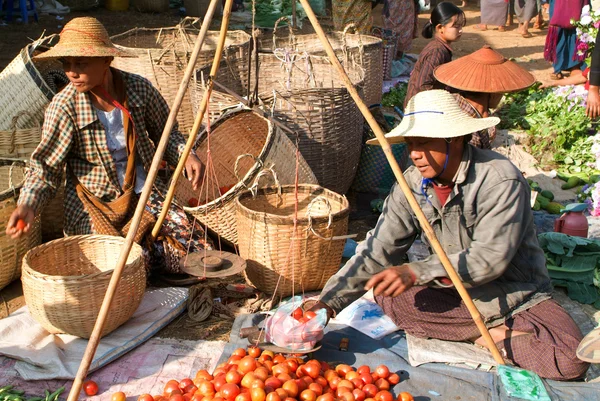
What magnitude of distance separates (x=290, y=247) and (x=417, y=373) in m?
0.93

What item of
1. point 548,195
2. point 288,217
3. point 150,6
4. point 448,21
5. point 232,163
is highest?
point 448,21

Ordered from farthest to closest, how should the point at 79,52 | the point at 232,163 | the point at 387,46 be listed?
the point at 387,46, the point at 232,163, the point at 79,52

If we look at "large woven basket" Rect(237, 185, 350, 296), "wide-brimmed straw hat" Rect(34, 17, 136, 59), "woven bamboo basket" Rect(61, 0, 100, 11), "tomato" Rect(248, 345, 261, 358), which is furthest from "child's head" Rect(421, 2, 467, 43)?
"woven bamboo basket" Rect(61, 0, 100, 11)

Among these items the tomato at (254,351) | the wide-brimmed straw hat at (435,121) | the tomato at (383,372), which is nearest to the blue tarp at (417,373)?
the tomato at (383,372)

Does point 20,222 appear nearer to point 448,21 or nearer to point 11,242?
point 11,242

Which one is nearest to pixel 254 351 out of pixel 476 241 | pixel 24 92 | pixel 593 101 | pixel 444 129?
pixel 476 241

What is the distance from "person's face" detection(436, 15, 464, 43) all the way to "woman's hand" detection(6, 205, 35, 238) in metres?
3.02

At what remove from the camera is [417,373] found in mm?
2859

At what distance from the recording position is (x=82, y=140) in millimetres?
3533

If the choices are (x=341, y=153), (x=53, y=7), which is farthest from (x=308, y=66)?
(x=53, y=7)

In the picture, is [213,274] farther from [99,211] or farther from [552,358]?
[552,358]

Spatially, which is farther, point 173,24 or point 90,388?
point 173,24

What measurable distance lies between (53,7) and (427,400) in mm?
9468

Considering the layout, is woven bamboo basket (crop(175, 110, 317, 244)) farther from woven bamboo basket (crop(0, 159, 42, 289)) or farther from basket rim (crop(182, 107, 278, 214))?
woven bamboo basket (crop(0, 159, 42, 289))
